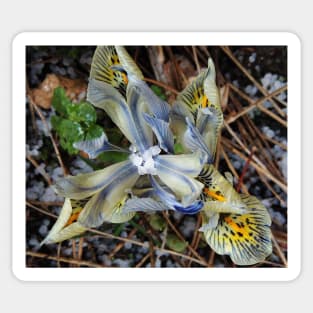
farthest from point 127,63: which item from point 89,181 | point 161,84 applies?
point 89,181

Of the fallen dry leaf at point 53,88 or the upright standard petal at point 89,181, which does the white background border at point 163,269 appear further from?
the upright standard petal at point 89,181

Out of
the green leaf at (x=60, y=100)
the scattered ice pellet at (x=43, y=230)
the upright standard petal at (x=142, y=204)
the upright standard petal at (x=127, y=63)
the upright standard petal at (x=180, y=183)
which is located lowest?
the scattered ice pellet at (x=43, y=230)

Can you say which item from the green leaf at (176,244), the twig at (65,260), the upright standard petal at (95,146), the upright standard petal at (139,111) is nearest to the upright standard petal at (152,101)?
the upright standard petal at (139,111)

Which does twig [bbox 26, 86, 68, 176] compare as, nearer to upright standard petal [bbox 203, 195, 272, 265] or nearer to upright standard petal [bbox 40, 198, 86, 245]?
upright standard petal [bbox 40, 198, 86, 245]

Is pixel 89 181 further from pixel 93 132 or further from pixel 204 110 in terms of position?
pixel 204 110
